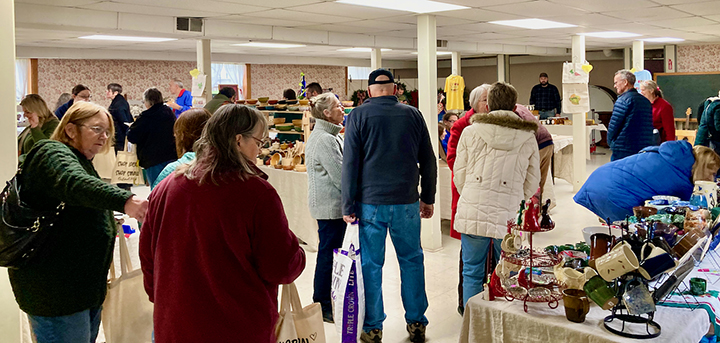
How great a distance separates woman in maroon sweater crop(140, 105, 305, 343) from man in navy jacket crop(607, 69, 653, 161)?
17.0ft

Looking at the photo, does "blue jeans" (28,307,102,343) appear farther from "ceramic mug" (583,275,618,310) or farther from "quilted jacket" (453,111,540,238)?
"quilted jacket" (453,111,540,238)

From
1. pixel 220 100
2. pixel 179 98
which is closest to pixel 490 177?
pixel 220 100

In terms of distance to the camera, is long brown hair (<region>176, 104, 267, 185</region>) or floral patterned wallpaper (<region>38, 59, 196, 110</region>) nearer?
long brown hair (<region>176, 104, 267, 185</region>)

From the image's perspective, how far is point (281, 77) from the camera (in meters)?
17.1

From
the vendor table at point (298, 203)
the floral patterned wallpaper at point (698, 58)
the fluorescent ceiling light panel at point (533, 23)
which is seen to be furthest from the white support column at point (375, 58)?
the floral patterned wallpaper at point (698, 58)

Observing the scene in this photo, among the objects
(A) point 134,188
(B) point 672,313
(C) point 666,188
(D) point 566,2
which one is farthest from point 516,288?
(A) point 134,188

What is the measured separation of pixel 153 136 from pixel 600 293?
4411mm

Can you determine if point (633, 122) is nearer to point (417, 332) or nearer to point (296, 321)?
point (417, 332)

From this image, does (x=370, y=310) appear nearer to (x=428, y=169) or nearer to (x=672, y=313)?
(x=428, y=169)

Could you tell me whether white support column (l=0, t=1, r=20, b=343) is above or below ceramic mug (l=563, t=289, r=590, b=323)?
above

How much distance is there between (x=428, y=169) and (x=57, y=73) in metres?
11.9

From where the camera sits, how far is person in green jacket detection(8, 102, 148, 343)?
2141 mm

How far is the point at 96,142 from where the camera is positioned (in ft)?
7.91

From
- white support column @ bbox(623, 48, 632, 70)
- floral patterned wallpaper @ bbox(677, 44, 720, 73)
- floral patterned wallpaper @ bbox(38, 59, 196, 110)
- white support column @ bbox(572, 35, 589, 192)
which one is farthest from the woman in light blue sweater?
white support column @ bbox(623, 48, 632, 70)
